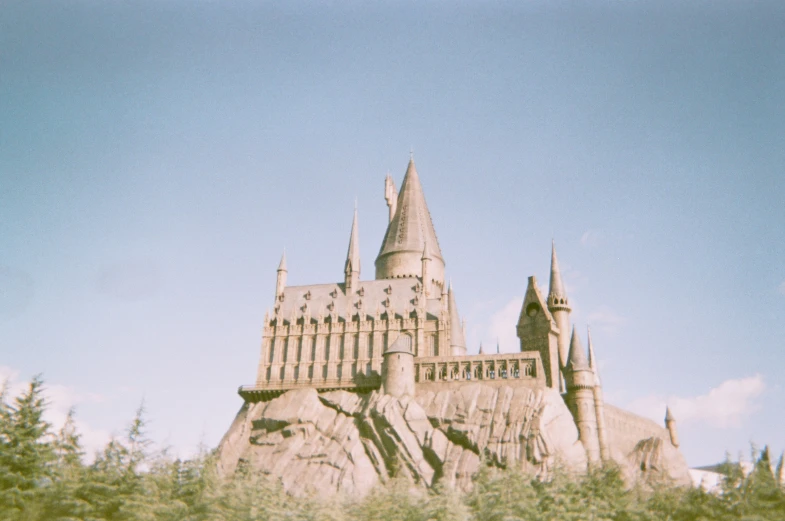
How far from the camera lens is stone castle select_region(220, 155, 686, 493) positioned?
2581 inches

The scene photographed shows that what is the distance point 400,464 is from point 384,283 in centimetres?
2707

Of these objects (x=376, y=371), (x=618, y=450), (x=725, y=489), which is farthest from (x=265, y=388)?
(x=725, y=489)

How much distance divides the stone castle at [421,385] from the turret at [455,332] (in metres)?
0.18

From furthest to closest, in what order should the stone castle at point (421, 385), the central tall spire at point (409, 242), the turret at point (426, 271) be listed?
the central tall spire at point (409, 242)
the turret at point (426, 271)
the stone castle at point (421, 385)

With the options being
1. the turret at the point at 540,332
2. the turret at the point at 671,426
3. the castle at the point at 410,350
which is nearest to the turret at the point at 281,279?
the castle at the point at 410,350

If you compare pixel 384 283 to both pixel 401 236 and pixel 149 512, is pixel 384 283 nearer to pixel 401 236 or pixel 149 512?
pixel 401 236

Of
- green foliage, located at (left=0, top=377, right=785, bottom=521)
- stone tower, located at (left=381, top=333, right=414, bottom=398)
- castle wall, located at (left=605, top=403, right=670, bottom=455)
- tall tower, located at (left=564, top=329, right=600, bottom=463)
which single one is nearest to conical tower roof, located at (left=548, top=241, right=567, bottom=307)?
tall tower, located at (left=564, top=329, right=600, bottom=463)

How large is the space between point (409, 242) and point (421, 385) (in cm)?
3020

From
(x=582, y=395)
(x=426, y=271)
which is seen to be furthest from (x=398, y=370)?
(x=582, y=395)

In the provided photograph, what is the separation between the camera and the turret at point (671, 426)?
94.4 m

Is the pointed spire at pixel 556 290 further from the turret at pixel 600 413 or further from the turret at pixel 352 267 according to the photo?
the turret at pixel 352 267

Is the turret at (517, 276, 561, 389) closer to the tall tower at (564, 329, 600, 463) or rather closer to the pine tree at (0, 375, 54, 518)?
the tall tower at (564, 329, 600, 463)

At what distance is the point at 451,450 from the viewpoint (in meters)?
65.4

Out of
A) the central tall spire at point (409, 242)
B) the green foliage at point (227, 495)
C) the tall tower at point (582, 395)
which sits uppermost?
the central tall spire at point (409, 242)
